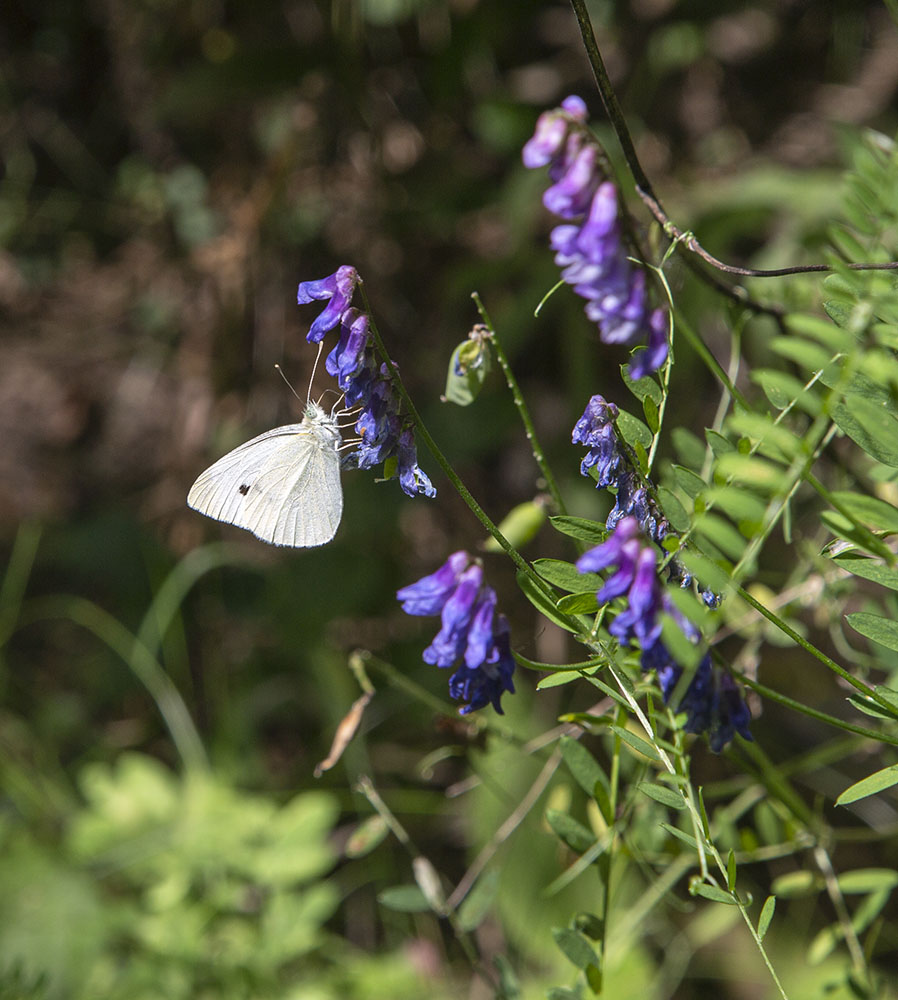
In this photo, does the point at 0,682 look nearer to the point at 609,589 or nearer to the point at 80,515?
the point at 80,515

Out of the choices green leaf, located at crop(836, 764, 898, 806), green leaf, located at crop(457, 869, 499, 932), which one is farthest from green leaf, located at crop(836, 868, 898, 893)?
green leaf, located at crop(457, 869, 499, 932)

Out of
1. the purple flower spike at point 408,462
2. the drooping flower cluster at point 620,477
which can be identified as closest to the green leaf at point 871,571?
the drooping flower cluster at point 620,477

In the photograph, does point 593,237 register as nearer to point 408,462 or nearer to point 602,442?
point 602,442

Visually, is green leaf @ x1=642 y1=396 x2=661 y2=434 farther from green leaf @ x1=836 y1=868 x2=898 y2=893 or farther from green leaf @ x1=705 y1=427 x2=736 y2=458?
green leaf @ x1=836 y1=868 x2=898 y2=893

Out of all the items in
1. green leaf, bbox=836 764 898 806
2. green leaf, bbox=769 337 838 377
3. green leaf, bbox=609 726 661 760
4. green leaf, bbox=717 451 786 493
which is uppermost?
green leaf, bbox=769 337 838 377

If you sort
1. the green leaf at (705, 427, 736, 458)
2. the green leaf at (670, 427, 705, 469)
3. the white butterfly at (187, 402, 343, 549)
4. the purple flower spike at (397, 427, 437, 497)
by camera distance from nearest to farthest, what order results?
the green leaf at (705, 427, 736, 458) → the purple flower spike at (397, 427, 437, 497) → the green leaf at (670, 427, 705, 469) → the white butterfly at (187, 402, 343, 549)

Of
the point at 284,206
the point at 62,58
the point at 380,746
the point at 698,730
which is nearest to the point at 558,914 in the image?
the point at 380,746
